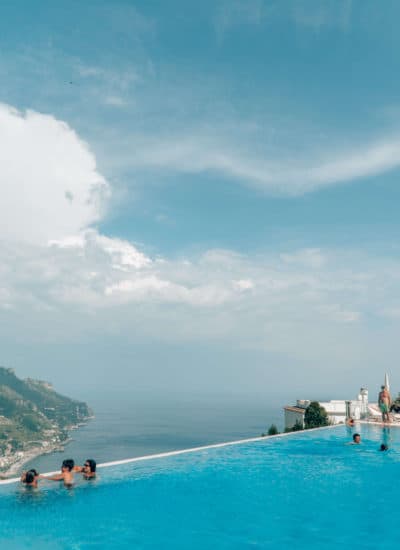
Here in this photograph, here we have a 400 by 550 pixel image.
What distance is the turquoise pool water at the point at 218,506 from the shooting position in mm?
12281

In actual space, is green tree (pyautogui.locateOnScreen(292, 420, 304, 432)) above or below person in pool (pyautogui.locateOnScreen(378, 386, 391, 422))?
below

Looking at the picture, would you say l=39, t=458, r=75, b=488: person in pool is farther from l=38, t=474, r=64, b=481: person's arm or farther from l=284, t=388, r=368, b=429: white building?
l=284, t=388, r=368, b=429: white building

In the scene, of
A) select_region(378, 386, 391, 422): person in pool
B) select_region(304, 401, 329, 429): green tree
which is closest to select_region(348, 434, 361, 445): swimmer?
select_region(378, 386, 391, 422): person in pool

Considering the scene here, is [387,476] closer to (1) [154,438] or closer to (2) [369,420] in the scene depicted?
(2) [369,420]

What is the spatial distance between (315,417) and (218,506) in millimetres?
26126

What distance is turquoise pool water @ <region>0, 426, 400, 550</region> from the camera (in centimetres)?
1228

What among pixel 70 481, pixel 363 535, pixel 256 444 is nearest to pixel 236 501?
pixel 363 535

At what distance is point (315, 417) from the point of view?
3916 cm

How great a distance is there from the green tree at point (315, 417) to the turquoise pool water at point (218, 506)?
1654 cm

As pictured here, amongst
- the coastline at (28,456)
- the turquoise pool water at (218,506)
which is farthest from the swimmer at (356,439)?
the coastline at (28,456)

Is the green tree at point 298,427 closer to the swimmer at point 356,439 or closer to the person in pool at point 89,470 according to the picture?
the swimmer at point 356,439

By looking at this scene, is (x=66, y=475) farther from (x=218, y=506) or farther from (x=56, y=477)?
(x=218, y=506)

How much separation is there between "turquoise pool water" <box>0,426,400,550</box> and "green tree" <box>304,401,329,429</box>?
16.5 metres

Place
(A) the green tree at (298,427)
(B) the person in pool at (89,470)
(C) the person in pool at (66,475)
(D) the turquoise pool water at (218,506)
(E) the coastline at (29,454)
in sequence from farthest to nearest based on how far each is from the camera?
1. (E) the coastline at (29,454)
2. (A) the green tree at (298,427)
3. (B) the person in pool at (89,470)
4. (C) the person in pool at (66,475)
5. (D) the turquoise pool water at (218,506)
